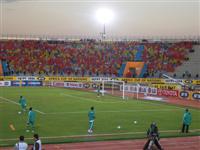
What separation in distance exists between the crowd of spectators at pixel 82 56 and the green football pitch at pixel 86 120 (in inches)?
1261

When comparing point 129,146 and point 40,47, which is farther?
point 40,47

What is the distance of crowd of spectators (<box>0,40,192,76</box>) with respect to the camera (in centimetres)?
7494

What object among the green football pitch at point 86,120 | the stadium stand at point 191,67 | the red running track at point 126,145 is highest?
the stadium stand at point 191,67

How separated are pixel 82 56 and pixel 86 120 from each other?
50.1 meters

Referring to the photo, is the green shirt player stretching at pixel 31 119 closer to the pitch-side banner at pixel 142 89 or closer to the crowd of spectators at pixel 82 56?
the pitch-side banner at pixel 142 89

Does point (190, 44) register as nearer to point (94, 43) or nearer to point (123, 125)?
point (94, 43)

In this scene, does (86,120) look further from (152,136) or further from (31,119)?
(152,136)

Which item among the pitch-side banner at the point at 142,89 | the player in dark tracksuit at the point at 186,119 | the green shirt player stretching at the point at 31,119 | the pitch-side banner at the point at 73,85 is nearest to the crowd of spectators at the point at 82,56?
the pitch-side banner at the point at 73,85

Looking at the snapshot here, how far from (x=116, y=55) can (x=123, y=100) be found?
3574 cm

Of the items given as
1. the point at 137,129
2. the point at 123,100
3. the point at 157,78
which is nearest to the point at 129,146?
the point at 137,129

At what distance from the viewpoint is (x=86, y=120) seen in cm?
3009

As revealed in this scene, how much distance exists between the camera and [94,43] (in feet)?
276

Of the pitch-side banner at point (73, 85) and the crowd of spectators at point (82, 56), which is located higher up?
the crowd of spectators at point (82, 56)

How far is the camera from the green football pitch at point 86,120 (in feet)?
79.0
